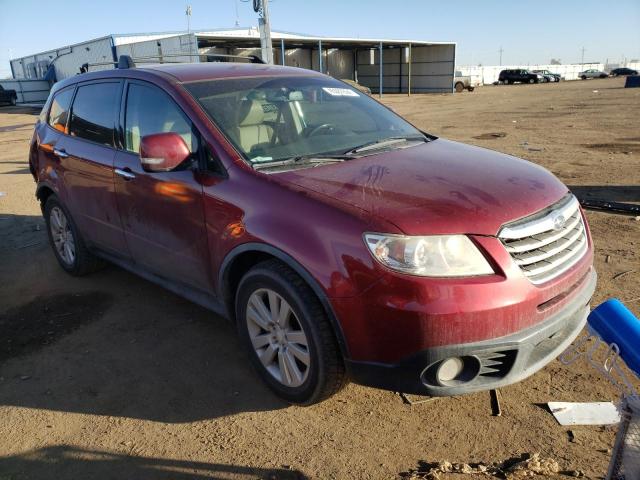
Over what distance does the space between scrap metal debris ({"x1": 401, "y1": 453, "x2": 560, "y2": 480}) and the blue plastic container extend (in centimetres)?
99

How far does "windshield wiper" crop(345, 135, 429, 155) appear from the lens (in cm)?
327

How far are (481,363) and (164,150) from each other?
2068 mm

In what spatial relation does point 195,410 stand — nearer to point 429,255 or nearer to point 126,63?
point 429,255

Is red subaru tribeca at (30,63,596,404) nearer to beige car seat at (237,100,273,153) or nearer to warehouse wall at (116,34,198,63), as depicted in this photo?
beige car seat at (237,100,273,153)

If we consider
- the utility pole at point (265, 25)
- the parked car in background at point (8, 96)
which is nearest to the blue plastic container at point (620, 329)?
the utility pole at point (265, 25)

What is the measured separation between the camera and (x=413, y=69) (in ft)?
151

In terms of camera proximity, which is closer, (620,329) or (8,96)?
(620,329)

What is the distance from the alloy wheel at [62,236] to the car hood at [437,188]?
2.94 meters

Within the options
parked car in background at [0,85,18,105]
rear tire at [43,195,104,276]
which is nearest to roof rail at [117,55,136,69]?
rear tire at [43,195,104,276]

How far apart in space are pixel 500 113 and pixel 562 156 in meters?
11.0

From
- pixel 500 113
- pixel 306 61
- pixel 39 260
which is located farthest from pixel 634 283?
pixel 306 61

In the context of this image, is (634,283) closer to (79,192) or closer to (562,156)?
(79,192)

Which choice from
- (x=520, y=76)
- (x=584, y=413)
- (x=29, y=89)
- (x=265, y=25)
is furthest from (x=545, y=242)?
(x=520, y=76)

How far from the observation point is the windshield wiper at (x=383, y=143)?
3.27 metres
